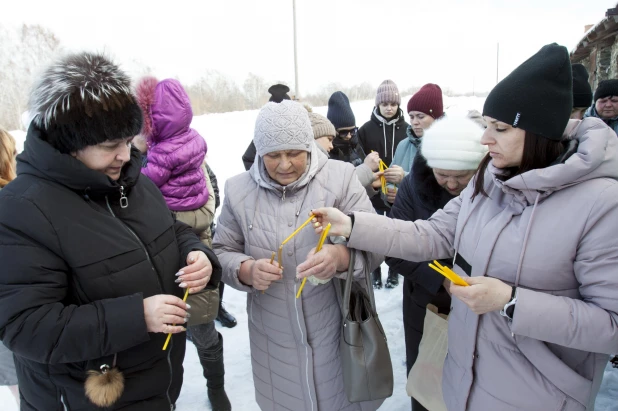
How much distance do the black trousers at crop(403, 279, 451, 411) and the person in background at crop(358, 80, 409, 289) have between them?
228 centimetres

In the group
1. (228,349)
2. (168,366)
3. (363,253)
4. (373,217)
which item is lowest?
(228,349)

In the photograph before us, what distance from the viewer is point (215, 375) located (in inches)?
110

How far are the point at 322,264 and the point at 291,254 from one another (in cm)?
24

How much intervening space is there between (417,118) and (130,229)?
3000 mm

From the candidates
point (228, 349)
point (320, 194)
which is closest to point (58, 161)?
point (320, 194)

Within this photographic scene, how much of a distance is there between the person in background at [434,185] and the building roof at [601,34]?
6236 millimetres

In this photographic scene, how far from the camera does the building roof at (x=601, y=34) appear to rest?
21.9 ft

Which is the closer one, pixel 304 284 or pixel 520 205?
pixel 520 205

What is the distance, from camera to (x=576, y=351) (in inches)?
51.9

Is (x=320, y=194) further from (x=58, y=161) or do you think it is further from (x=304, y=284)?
(x=58, y=161)

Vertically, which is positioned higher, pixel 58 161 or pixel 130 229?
pixel 58 161

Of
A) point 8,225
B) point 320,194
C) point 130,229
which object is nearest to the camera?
point 8,225

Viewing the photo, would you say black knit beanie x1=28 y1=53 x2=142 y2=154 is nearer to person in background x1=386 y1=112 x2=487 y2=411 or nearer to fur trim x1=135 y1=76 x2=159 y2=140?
fur trim x1=135 y1=76 x2=159 y2=140

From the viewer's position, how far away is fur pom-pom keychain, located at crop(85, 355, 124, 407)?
1.39 metres
